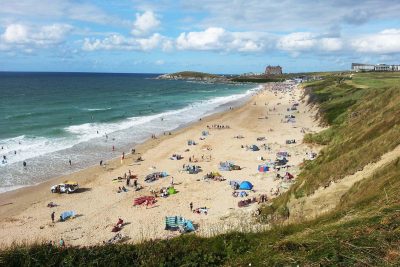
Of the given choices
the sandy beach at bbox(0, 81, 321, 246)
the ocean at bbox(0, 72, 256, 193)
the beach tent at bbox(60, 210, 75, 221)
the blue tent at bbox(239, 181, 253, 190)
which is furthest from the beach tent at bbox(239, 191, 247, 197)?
the ocean at bbox(0, 72, 256, 193)

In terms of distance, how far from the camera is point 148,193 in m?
30.5

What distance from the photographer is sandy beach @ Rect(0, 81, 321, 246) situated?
23.7 meters

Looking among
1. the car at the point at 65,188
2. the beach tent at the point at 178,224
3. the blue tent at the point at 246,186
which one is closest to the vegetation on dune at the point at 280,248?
the beach tent at the point at 178,224

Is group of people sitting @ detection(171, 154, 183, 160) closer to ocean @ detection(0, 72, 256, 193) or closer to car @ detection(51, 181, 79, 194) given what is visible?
ocean @ detection(0, 72, 256, 193)

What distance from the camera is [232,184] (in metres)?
30.4

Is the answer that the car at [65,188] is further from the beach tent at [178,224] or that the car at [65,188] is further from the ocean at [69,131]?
the beach tent at [178,224]

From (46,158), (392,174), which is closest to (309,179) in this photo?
(392,174)

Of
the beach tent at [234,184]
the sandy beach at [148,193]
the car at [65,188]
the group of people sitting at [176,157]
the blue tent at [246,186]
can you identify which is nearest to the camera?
the sandy beach at [148,193]

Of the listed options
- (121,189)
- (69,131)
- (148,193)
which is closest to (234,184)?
(148,193)

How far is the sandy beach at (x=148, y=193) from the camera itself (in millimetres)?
23672

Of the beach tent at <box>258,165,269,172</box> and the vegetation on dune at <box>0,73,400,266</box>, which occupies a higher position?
the vegetation on dune at <box>0,73,400,266</box>

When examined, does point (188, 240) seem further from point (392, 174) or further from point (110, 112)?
point (110, 112)

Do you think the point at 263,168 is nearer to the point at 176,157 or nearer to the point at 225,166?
the point at 225,166

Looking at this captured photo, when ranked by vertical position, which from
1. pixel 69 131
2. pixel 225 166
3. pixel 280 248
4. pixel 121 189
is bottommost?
pixel 121 189
